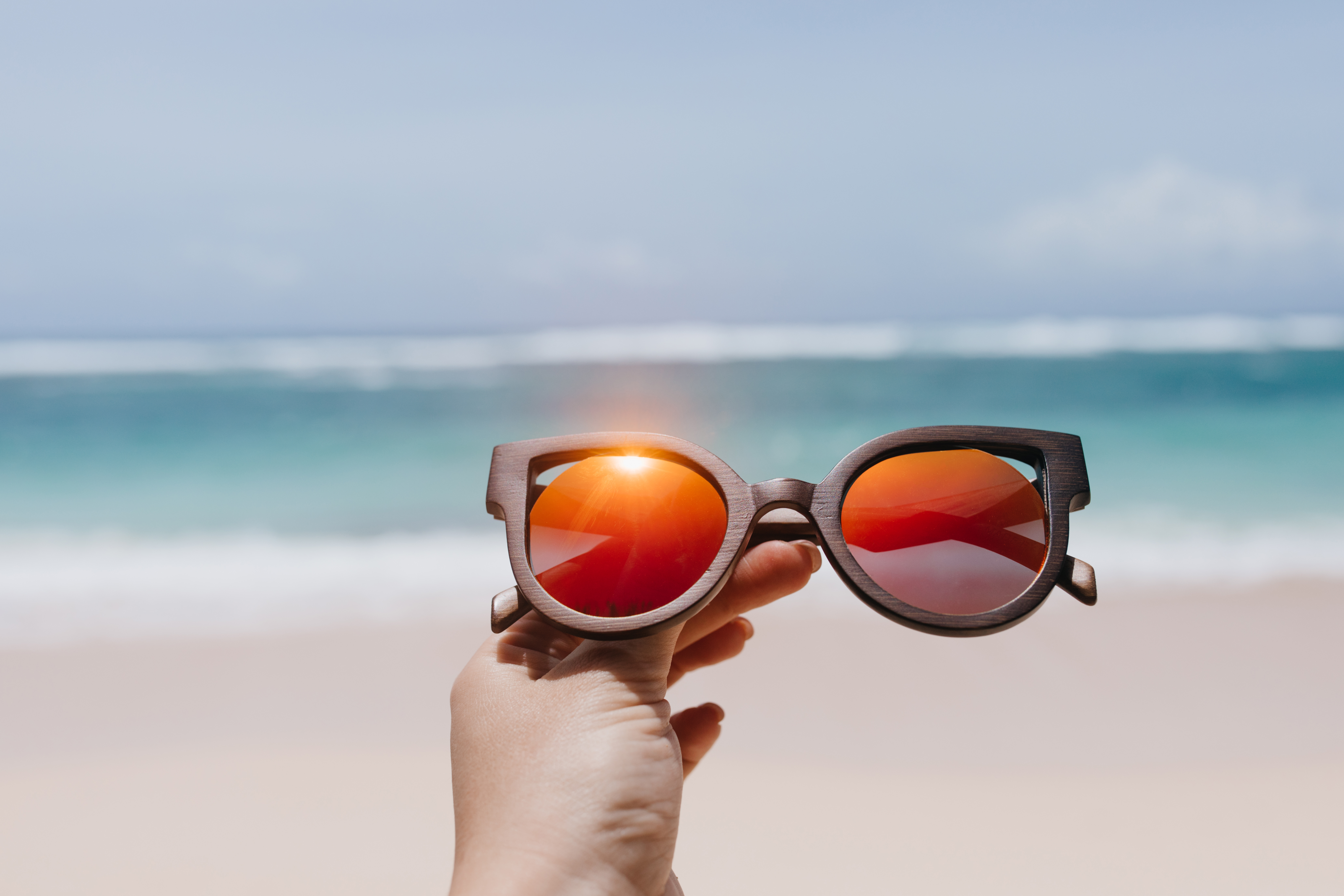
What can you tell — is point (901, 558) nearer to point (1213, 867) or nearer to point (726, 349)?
point (1213, 867)

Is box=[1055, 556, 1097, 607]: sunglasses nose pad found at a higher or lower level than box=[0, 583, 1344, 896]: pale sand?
higher

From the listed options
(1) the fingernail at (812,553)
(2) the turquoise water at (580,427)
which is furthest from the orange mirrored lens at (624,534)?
(2) the turquoise water at (580,427)

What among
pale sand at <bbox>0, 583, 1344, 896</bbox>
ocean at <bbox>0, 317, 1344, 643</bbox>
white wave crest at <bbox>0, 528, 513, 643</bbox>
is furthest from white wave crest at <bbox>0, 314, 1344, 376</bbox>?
pale sand at <bbox>0, 583, 1344, 896</bbox>

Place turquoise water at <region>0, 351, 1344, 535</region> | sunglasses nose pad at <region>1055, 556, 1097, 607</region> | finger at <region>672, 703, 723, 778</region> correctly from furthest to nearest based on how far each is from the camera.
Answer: turquoise water at <region>0, 351, 1344, 535</region>
finger at <region>672, 703, 723, 778</region>
sunglasses nose pad at <region>1055, 556, 1097, 607</region>

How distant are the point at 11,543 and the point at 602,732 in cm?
567

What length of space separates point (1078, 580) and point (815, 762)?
62.9 inches

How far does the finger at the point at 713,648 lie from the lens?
1479mm

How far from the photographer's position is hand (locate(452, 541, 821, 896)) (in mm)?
946

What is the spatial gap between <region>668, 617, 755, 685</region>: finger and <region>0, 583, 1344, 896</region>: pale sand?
87 cm

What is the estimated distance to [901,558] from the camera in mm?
1152

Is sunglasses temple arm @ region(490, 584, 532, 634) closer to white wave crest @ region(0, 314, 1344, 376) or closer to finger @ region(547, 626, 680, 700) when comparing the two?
finger @ region(547, 626, 680, 700)

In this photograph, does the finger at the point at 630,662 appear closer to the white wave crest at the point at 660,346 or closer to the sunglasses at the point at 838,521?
the sunglasses at the point at 838,521

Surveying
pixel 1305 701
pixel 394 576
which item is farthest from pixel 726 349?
pixel 1305 701

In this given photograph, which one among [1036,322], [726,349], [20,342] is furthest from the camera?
[1036,322]
